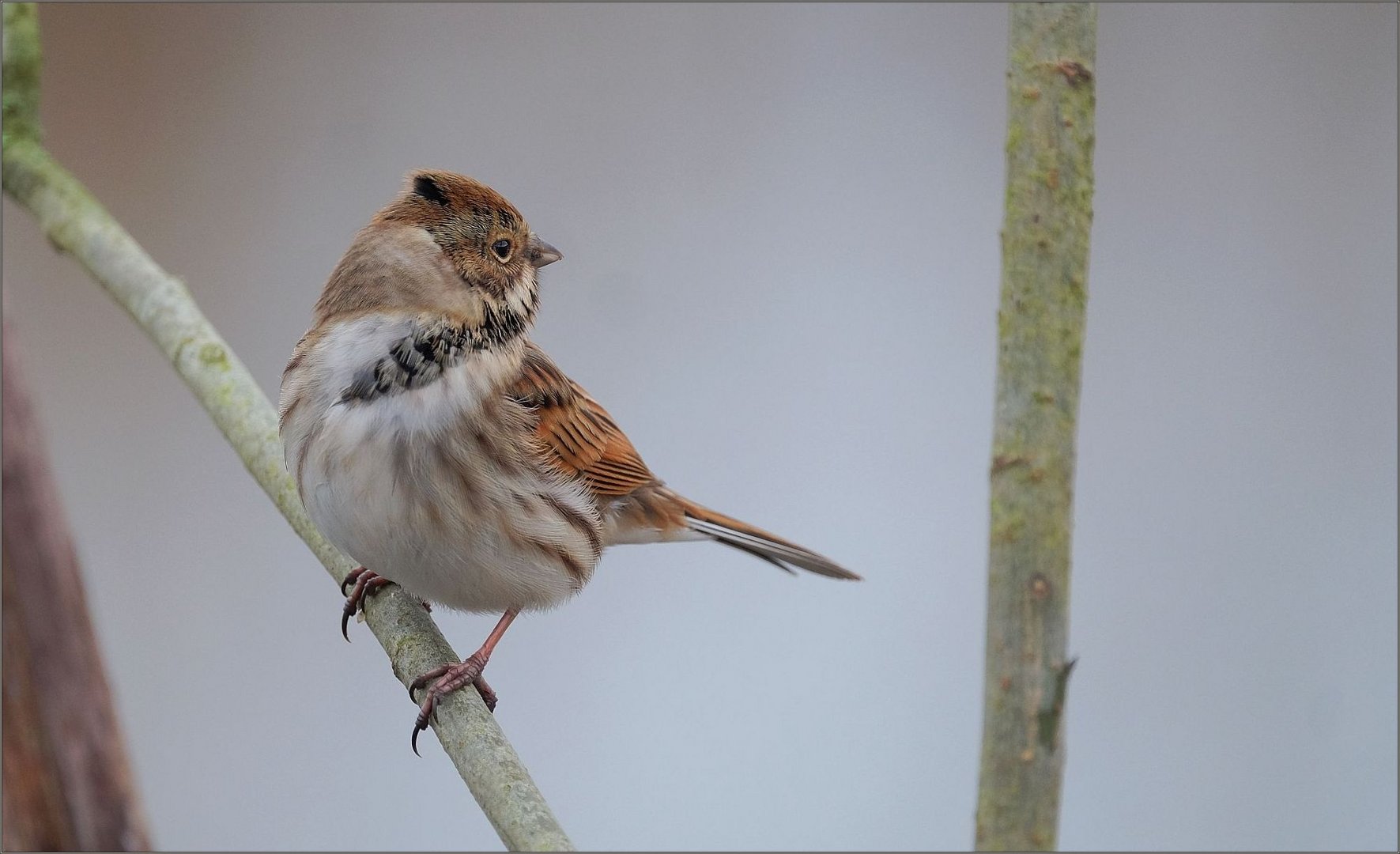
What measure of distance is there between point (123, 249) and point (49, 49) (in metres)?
2.20

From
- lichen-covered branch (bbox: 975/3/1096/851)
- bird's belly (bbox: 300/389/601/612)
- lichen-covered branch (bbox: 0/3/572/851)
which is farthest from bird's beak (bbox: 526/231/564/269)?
lichen-covered branch (bbox: 975/3/1096/851)

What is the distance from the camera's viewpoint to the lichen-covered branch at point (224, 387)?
176 centimetres

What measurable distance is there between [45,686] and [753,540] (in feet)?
4.89

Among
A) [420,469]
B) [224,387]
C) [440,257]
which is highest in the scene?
[440,257]

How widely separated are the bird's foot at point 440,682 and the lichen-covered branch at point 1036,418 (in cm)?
84

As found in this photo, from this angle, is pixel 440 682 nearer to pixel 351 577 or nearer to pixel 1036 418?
pixel 351 577

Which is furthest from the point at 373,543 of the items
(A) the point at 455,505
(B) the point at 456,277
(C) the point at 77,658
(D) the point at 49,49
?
(D) the point at 49,49

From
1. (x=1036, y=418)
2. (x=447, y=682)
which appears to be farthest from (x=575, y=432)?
(x=1036, y=418)

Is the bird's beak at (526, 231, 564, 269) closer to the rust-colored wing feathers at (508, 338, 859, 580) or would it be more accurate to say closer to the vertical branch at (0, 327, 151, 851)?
the rust-colored wing feathers at (508, 338, 859, 580)

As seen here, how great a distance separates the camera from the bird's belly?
217 cm

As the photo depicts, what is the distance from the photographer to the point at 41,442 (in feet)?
8.00

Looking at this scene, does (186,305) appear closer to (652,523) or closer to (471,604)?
(471,604)

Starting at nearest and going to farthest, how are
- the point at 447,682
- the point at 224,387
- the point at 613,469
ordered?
the point at 447,682 → the point at 224,387 → the point at 613,469

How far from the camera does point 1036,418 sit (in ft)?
6.32
